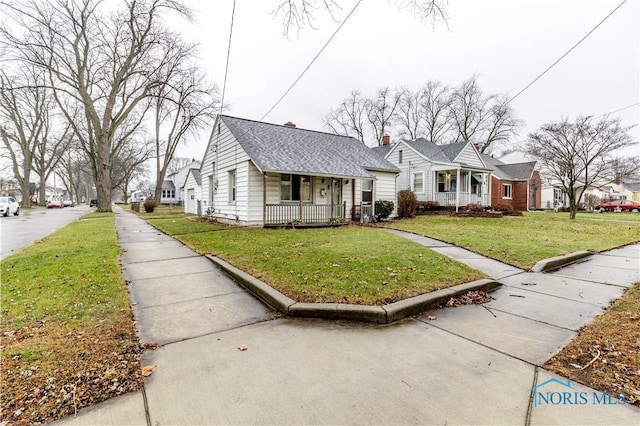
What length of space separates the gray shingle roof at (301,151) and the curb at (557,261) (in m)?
8.55

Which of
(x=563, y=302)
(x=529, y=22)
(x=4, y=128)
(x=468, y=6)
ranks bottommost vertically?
(x=563, y=302)

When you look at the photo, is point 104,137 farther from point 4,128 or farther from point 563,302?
point 563,302

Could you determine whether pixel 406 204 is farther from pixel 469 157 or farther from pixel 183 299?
pixel 183 299

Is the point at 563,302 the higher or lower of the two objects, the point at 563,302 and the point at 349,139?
the lower

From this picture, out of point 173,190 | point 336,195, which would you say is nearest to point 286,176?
point 336,195

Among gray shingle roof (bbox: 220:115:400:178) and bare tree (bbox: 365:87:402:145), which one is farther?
bare tree (bbox: 365:87:402:145)

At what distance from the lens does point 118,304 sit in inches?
157

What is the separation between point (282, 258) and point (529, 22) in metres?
7.56

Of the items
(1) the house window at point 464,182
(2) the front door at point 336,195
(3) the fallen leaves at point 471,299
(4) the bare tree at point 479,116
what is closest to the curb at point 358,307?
(3) the fallen leaves at point 471,299

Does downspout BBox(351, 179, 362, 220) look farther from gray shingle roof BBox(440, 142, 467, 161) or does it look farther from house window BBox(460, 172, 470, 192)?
house window BBox(460, 172, 470, 192)

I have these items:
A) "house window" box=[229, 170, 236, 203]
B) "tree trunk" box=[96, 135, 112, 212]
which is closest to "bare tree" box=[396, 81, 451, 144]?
"house window" box=[229, 170, 236, 203]

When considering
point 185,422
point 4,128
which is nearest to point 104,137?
point 4,128

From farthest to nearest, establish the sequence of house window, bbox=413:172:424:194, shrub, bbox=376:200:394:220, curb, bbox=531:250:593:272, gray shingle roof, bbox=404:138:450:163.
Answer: house window, bbox=413:172:424:194, gray shingle roof, bbox=404:138:450:163, shrub, bbox=376:200:394:220, curb, bbox=531:250:593:272
